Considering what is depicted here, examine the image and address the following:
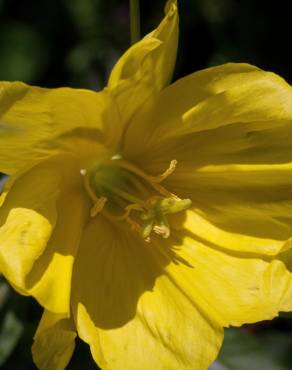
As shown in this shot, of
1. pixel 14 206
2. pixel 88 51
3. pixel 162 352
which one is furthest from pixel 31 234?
pixel 88 51

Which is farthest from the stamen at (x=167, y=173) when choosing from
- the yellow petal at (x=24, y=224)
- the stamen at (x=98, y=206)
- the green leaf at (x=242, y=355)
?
the green leaf at (x=242, y=355)

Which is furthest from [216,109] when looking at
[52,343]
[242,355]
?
[242,355]

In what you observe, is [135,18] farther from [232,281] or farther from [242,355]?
[242,355]

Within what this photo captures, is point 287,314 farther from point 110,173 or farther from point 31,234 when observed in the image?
point 31,234

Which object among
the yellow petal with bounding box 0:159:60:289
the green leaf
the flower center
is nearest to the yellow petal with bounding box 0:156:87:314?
the yellow petal with bounding box 0:159:60:289

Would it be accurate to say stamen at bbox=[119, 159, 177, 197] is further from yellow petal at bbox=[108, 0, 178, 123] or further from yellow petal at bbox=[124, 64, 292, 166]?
yellow petal at bbox=[108, 0, 178, 123]

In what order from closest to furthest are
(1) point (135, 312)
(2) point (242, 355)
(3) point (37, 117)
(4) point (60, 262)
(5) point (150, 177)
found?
(3) point (37, 117)
(4) point (60, 262)
(1) point (135, 312)
(5) point (150, 177)
(2) point (242, 355)
